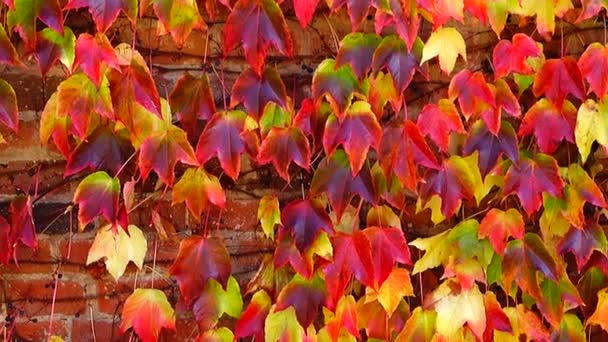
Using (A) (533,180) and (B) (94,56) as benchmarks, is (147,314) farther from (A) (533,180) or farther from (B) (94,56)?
(A) (533,180)

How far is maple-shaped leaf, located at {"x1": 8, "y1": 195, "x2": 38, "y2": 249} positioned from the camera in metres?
1.63

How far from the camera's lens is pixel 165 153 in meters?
1.56

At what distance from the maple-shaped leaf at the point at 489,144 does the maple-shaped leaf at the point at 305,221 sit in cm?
32

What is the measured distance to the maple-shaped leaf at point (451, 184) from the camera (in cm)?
166

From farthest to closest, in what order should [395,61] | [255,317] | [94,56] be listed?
[255,317] < [395,61] < [94,56]

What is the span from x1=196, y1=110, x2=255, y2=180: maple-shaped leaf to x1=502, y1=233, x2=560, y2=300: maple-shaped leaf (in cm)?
58

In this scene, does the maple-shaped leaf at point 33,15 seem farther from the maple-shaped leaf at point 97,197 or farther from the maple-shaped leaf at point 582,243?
the maple-shaped leaf at point 582,243

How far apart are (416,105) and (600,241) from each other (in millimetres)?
471

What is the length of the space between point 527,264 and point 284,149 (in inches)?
21.3

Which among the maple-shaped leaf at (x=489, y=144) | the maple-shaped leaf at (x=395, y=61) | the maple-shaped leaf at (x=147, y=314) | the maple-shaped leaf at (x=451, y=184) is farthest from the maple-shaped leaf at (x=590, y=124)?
the maple-shaped leaf at (x=147, y=314)

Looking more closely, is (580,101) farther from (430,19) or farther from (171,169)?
(171,169)

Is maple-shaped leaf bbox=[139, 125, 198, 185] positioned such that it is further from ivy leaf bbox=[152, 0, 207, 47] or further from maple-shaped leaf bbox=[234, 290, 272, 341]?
maple-shaped leaf bbox=[234, 290, 272, 341]

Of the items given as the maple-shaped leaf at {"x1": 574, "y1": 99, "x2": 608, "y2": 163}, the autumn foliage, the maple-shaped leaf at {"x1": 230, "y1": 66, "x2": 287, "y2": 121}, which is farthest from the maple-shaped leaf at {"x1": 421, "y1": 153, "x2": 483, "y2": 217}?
the maple-shaped leaf at {"x1": 230, "y1": 66, "x2": 287, "y2": 121}

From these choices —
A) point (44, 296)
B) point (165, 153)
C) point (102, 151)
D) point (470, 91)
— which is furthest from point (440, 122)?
point (44, 296)
